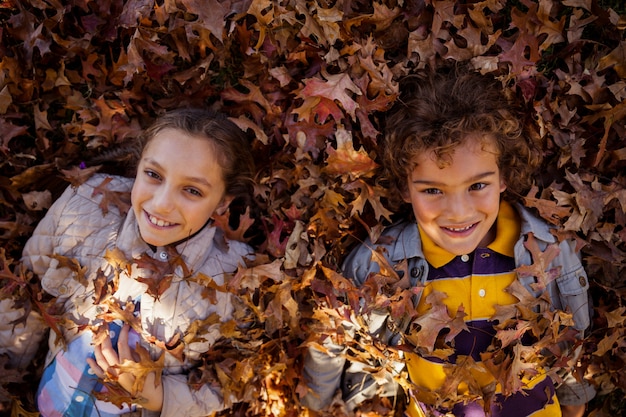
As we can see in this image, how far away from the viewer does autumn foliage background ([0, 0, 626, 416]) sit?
3.14 meters

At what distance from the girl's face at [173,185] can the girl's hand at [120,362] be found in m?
0.57

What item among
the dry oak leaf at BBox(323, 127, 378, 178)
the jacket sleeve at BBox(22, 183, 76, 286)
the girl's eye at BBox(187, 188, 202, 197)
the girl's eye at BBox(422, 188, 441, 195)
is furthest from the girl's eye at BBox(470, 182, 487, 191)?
the jacket sleeve at BBox(22, 183, 76, 286)

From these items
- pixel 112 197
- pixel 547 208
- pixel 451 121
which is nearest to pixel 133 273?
pixel 112 197

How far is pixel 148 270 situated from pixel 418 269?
4.86 ft

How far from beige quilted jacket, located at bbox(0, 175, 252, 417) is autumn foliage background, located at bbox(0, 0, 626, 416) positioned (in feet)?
0.40

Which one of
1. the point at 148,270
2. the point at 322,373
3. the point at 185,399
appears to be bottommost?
the point at 322,373

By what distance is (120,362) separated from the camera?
310 centimetres

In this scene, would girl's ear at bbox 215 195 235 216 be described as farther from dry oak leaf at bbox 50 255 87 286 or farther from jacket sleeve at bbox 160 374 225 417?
jacket sleeve at bbox 160 374 225 417

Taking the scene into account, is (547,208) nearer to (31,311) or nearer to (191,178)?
(191,178)

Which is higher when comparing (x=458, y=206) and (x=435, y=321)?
(x=458, y=206)

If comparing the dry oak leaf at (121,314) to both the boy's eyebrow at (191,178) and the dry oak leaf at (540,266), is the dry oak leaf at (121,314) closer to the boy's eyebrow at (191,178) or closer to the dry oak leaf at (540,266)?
the boy's eyebrow at (191,178)

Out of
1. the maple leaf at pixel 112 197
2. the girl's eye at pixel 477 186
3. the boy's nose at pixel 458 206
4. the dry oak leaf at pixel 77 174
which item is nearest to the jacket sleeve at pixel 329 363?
the boy's nose at pixel 458 206

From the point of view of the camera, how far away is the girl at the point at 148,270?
3.14 metres

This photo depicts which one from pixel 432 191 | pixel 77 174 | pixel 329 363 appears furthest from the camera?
pixel 329 363
